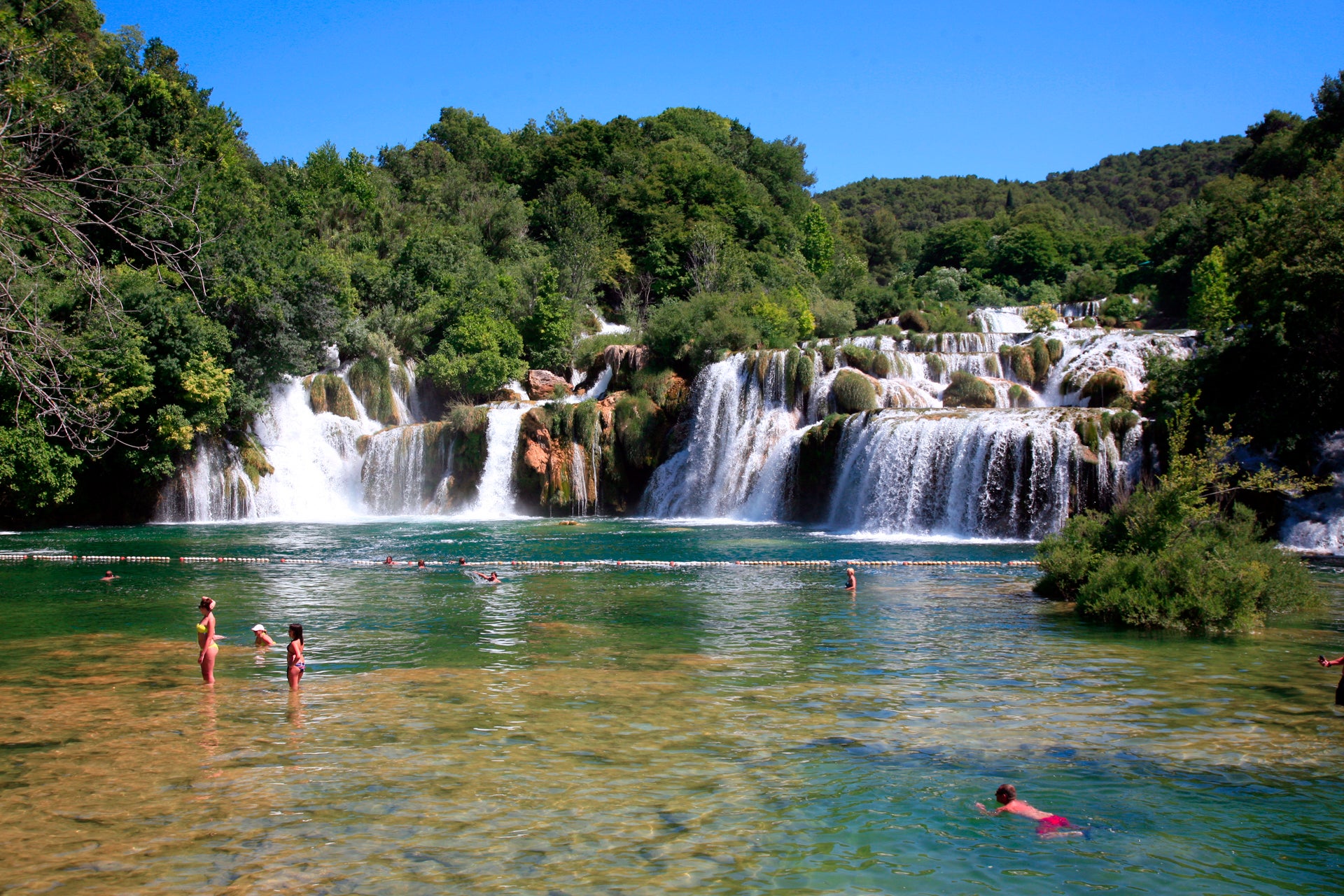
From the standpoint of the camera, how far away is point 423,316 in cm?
4375

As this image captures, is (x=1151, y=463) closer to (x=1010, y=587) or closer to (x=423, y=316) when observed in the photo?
(x=1010, y=587)

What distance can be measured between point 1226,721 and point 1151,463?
54.0 feet

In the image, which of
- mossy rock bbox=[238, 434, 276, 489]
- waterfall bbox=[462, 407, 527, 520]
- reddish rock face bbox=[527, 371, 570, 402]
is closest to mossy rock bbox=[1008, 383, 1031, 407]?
waterfall bbox=[462, 407, 527, 520]

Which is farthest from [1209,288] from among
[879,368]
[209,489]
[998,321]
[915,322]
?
[209,489]

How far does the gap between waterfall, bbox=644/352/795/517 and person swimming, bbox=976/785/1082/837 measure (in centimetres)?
2627

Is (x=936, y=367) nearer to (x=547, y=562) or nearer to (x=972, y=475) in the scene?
(x=972, y=475)

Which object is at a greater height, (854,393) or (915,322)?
(915,322)

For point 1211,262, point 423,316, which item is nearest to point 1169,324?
point 1211,262

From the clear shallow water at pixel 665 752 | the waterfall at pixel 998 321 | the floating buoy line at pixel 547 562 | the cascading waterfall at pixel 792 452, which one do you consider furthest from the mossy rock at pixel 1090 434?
the waterfall at pixel 998 321

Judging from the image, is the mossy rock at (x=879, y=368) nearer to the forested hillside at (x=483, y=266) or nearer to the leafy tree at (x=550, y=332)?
the forested hillside at (x=483, y=266)

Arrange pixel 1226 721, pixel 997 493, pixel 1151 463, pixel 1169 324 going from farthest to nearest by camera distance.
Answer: pixel 1169 324
pixel 997 493
pixel 1151 463
pixel 1226 721

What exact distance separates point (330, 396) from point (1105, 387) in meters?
29.0

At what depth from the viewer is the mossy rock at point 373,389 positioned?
41.1 meters

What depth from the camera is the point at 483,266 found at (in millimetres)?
48531
